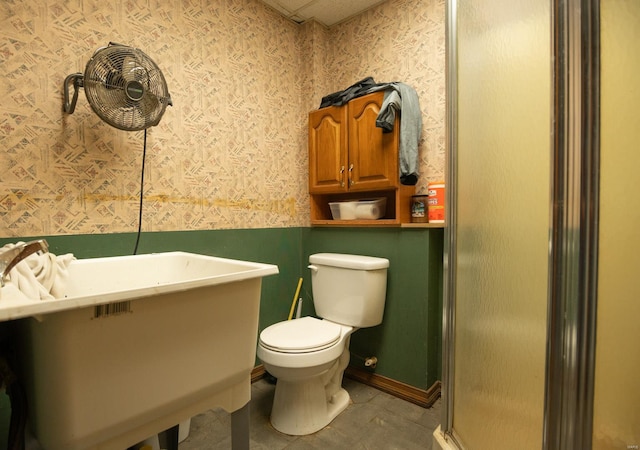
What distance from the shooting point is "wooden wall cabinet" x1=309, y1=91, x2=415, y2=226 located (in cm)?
164

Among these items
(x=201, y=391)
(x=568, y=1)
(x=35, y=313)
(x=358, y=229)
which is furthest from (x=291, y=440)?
(x=568, y=1)

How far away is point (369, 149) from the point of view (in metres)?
1.70

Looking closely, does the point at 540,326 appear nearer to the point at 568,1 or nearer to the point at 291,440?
the point at 568,1

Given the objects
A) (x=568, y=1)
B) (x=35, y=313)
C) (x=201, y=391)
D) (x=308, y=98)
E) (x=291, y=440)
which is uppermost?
(x=308, y=98)

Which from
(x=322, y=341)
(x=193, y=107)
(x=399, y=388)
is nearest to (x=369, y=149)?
(x=193, y=107)

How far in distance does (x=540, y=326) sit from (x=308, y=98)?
1.85m

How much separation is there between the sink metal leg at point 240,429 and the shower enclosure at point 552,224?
0.58m

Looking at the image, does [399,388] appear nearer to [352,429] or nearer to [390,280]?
[352,429]

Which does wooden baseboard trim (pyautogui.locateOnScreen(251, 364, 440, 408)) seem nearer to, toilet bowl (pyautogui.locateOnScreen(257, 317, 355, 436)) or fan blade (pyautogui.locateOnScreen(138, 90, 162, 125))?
toilet bowl (pyautogui.locateOnScreen(257, 317, 355, 436))

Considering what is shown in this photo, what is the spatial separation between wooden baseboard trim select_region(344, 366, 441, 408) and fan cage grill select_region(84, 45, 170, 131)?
1657 millimetres

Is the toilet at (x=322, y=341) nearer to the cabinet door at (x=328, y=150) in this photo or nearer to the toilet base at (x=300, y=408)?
the toilet base at (x=300, y=408)

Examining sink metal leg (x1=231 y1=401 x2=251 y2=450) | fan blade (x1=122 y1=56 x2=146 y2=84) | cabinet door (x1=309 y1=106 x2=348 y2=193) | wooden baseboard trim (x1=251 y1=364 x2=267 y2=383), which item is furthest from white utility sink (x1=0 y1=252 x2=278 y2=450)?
cabinet door (x1=309 y1=106 x2=348 y2=193)


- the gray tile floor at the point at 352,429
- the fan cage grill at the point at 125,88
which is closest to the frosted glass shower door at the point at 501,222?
the gray tile floor at the point at 352,429

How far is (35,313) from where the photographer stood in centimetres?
48
